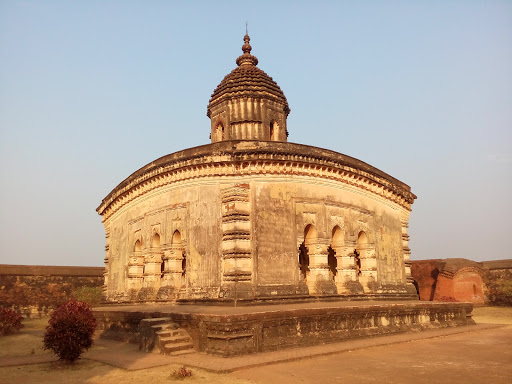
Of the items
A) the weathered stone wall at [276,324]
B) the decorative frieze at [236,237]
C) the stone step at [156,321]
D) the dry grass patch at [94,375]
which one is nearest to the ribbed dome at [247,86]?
the decorative frieze at [236,237]

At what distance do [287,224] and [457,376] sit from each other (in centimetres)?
641

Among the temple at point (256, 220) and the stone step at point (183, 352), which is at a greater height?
the temple at point (256, 220)

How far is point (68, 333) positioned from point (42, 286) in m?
13.9

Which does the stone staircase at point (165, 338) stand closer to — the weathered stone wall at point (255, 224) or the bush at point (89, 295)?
the weathered stone wall at point (255, 224)

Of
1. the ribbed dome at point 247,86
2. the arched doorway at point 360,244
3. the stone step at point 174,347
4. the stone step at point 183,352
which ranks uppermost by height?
the ribbed dome at point 247,86

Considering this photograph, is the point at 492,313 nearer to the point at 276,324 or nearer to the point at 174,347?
the point at 276,324

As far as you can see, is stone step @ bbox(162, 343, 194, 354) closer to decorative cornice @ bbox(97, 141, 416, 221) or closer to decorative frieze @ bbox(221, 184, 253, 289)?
decorative frieze @ bbox(221, 184, 253, 289)

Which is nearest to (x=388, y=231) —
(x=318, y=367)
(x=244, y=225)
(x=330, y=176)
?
(x=330, y=176)

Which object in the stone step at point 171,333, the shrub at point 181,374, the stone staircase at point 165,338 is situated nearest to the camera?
the shrub at point 181,374

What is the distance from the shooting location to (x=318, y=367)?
6.92 metres

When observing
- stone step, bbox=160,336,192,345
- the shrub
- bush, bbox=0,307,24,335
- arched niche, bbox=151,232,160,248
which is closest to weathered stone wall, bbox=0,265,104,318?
bush, bbox=0,307,24,335

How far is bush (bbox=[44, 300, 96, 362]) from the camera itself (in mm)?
7609

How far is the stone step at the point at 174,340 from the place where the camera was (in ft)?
27.1

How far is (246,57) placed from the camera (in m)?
18.0
